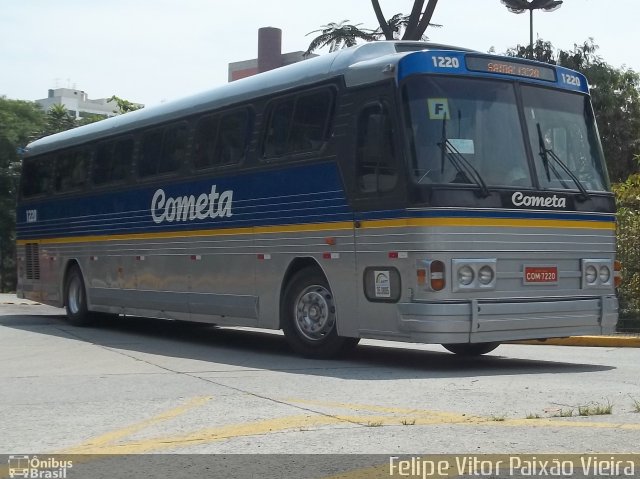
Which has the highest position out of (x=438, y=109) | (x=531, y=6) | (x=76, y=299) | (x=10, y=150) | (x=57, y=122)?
(x=531, y=6)

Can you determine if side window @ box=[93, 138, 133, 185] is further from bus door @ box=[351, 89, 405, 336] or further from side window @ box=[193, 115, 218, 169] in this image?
bus door @ box=[351, 89, 405, 336]

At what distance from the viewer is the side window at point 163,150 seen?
14938 mm

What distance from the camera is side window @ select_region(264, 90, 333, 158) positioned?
11.8m

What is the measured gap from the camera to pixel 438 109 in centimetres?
1068

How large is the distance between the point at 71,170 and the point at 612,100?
3247 centimetres

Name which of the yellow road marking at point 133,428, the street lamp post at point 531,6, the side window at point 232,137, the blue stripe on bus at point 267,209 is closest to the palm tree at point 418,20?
the blue stripe on bus at point 267,209

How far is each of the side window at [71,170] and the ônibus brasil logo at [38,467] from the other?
12.2 metres

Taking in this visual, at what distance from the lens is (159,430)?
7.41 metres

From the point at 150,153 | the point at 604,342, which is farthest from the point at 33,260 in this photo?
the point at 604,342

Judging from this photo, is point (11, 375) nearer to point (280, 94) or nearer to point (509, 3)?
point (280, 94)

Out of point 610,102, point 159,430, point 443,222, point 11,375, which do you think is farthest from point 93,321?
point 610,102

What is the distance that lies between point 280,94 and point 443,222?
331 centimetres

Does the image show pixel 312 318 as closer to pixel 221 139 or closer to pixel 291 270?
pixel 291 270

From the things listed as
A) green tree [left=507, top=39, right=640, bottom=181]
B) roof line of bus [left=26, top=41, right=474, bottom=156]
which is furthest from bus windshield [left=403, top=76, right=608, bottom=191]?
green tree [left=507, top=39, right=640, bottom=181]
